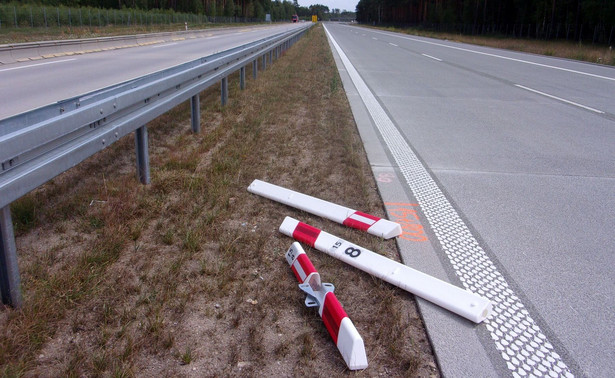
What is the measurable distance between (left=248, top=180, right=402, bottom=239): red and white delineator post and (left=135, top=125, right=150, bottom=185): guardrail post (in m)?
0.97

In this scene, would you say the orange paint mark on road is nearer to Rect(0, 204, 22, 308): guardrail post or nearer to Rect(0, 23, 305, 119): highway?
Rect(0, 204, 22, 308): guardrail post

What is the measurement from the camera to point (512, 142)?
7.04 metres

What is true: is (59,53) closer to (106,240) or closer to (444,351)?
(106,240)

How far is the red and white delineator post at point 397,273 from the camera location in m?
2.93

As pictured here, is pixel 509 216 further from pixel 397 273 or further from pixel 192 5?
pixel 192 5

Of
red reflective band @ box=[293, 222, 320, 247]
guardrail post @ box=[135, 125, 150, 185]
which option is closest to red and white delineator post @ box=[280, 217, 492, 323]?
red reflective band @ box=[293, 222, 320, 247]

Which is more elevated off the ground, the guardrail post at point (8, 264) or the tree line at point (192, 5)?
the tree line at point (192, 5)

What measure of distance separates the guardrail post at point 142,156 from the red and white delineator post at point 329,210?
3.19ft

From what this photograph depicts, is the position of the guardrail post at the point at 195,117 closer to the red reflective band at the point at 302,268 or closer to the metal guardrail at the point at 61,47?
the red reflective band at the point at 302,268

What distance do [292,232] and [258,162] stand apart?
2.01 m

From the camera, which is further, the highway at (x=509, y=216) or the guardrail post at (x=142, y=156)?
the guardrail post at (x=142, y=156)

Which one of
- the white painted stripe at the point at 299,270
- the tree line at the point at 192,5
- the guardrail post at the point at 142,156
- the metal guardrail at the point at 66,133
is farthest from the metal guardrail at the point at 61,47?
the tree line at the point at 192,5

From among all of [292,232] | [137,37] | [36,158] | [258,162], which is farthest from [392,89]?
[137,37]

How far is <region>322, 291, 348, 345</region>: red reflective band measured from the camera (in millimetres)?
2625
